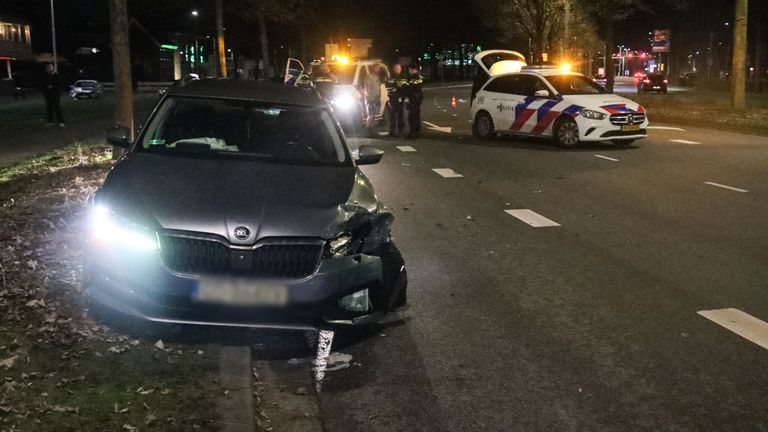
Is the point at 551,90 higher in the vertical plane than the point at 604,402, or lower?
higher

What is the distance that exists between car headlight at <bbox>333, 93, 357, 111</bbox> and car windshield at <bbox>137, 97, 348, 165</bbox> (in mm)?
16053

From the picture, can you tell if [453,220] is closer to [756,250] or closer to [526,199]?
[526,199]

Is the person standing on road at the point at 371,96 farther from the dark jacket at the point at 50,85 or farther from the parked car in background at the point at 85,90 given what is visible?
the parked car in background at the point at 85,90

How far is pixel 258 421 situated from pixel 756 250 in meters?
5.85

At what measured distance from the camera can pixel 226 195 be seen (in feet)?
17.3

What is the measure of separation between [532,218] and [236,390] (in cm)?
632

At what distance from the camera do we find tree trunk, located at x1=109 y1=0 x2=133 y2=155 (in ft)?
43.2

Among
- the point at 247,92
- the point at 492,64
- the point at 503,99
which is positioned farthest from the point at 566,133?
the point at 247,92

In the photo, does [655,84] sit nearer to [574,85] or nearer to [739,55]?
[739,55]

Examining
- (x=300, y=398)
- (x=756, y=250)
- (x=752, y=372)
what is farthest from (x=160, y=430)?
(x=756, y=250)

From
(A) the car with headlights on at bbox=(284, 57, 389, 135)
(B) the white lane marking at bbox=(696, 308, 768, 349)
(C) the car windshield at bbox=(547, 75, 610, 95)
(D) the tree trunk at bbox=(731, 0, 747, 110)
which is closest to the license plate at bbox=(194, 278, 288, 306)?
(B) the white lane marking at bbox=(696, 308, 768, 349)

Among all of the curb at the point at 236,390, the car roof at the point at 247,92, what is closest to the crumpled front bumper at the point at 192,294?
the curb at the point at 236,390

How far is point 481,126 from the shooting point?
2091 centimetres

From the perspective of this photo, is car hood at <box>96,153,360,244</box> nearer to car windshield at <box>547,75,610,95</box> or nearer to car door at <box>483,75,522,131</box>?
car windshield at <box>547,75,610,95</box>
